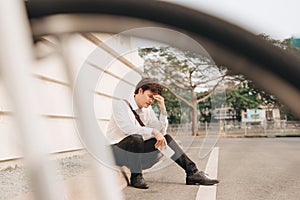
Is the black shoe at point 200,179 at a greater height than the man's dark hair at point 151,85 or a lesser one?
lesser

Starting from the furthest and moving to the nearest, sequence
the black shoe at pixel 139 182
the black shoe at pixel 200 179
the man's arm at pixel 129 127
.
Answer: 1. the black shoe at pixel 139 182
2. the black shoe at pixel 200 179
3. the man's arm at pixel 129 127

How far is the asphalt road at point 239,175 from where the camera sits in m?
0.60

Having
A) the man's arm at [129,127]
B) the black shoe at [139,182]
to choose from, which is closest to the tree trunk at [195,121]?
the man's arm at [129,127]

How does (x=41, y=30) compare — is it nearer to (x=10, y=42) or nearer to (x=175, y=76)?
(x=10, y=42)

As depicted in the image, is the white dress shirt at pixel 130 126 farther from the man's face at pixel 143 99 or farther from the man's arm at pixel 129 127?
the man's face at pixel 143 99

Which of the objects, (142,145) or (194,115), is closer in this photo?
(194,115)

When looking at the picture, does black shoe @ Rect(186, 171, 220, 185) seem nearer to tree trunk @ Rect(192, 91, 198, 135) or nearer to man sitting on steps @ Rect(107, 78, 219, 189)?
man sitting on steps @ Rect(107, 78, 219, 189)

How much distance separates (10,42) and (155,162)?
4.03ft

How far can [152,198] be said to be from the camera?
1450 mm

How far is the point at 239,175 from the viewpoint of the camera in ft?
3.91

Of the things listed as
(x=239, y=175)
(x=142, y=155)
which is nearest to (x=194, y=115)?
(x=239, y=175)

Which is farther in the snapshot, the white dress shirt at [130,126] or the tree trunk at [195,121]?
the white dress shirt at [130,126]

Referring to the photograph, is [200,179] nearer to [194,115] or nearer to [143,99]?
Result: [143,99]

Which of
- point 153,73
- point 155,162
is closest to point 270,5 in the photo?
point 153,73
